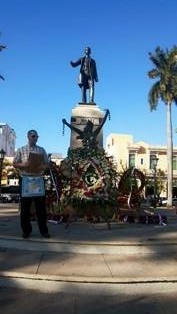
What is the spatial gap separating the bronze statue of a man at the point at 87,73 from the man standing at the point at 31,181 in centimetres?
1141

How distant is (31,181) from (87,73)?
11903mm

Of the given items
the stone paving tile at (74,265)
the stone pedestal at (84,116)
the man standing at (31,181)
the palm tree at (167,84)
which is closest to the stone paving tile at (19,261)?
the stone paving tile at (74,265)

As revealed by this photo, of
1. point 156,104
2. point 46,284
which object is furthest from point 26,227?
point 156,104

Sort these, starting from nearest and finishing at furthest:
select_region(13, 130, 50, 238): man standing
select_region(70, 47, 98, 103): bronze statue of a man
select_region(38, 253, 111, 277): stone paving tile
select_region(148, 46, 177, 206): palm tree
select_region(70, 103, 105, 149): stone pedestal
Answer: select_region(38, 253, 111, 277): stone paving tile
select_region(13, 130, 50, 238): man standing
select_region(70, 103, 105, 149): stone pedestal
select_region(70, 47, 98, 103): bronze statue of a man
select_region(148, 46, 177, 206): palm tree

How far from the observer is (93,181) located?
12.4 meters

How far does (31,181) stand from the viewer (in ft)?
29.5

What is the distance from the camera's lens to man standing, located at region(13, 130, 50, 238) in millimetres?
8875

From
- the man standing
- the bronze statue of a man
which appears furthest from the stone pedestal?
the man standing

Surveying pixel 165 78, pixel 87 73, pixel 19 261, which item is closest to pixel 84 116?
pixel 87 73

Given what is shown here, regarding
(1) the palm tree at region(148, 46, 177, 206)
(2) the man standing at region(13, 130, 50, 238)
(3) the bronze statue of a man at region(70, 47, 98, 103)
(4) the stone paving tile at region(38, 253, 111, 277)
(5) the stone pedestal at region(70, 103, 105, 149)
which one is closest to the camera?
(4) the stone paving tile at region(38, 253, 111, 277)

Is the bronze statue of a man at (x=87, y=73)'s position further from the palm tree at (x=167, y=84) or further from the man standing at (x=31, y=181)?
the palm tree at (x=167, y=84)

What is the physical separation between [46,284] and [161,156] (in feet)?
289

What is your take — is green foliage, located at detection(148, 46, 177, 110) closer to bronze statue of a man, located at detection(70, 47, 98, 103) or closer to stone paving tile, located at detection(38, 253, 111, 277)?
bronze statue of a man, located at detection(70, 47, 98, 103)

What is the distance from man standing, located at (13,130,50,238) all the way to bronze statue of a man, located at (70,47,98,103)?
449 inches
